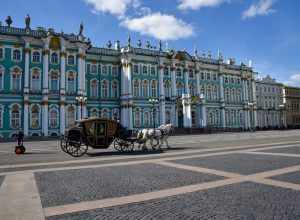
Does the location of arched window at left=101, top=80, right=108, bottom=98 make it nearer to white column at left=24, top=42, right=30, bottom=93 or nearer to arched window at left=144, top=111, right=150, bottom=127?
arched window at left=144, top=111, right=150, bottom=127

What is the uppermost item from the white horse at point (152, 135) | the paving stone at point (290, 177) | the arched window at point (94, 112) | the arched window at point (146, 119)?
the arched window at point (94, 112)

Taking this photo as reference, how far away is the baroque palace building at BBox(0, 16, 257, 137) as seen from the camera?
118 feet

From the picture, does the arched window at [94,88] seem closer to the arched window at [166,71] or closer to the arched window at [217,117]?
the arched window at [166,71]

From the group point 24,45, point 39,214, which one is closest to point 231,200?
point 39,214

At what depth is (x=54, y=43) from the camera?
125ft

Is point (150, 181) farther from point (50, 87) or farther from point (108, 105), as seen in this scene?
point (108, 105)

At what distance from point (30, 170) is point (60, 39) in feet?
108

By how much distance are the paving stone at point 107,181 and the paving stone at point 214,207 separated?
0.95 m

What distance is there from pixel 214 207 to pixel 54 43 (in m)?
38.4

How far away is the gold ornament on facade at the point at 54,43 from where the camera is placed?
37.9 m

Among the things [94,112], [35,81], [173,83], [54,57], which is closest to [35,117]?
[35,81]

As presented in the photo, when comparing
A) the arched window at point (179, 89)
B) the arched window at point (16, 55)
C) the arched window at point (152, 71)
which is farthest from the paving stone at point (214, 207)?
the arched window at point (179, 89)

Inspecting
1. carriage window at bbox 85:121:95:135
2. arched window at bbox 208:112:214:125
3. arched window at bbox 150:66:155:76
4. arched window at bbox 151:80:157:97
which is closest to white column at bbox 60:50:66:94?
arched window at bbox 150:66:155:76

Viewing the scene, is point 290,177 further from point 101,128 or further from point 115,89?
point 115,89
